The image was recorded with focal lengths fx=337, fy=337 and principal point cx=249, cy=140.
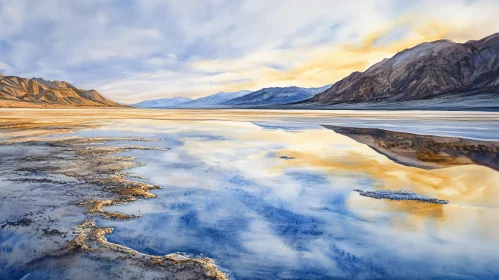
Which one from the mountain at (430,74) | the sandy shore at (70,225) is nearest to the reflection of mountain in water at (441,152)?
the sandy shore at (70,225)

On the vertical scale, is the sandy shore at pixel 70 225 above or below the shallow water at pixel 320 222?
above

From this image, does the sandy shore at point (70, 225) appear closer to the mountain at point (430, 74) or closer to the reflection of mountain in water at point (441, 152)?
the reflection of mountain in water at point (441, 152)

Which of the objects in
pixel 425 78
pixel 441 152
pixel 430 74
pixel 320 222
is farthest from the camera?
pixel 430 74

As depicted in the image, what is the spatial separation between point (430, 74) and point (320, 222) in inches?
6033

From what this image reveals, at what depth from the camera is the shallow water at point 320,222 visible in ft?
12.9

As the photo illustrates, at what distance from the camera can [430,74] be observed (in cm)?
13725

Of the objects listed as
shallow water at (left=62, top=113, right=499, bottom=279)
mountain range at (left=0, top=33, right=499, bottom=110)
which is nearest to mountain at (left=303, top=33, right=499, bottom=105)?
mountain range at (left=0, top=33, right=499, bottom=110)

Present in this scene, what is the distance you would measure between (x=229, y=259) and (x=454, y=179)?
647 cm

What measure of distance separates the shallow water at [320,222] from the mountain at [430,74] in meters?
120

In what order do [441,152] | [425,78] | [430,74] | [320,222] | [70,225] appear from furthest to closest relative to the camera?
[430,74] < [425,78] < [441,152] < [320,222] < [70,225]

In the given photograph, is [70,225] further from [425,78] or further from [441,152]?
[425,78]

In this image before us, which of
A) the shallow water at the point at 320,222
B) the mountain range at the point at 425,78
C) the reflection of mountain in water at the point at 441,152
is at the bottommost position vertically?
the shallow water at the point at 320,222

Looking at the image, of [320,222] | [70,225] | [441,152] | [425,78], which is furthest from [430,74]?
[70,225]

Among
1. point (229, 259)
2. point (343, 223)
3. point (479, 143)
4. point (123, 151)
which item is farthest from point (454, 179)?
point (123, 151)
